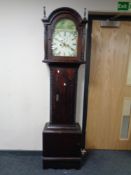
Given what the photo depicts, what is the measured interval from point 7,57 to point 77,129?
124 centimetres

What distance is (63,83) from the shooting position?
6.19 ft

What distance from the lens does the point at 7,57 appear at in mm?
2031

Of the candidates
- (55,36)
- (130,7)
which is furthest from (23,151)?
(130,7)

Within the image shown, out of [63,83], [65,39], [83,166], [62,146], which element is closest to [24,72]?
[63,83]

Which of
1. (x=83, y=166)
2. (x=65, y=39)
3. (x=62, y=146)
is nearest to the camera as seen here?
(x=65, y=39)

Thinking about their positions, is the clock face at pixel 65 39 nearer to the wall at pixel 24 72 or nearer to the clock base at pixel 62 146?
the wall at pixel 24 72

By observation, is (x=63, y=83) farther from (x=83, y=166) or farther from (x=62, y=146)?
(x=83, y=166)

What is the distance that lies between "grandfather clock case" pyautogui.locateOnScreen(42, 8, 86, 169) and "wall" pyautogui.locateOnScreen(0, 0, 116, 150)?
23 centimetres

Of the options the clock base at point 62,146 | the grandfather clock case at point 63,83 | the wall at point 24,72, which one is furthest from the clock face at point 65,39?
the clock base at point 62,146

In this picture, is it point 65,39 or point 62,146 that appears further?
point 62,146

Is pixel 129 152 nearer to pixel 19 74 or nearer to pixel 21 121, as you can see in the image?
pixel 21 121

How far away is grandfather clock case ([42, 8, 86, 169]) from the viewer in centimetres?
179

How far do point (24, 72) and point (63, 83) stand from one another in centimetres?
55

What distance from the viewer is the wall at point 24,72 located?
1.93 m
